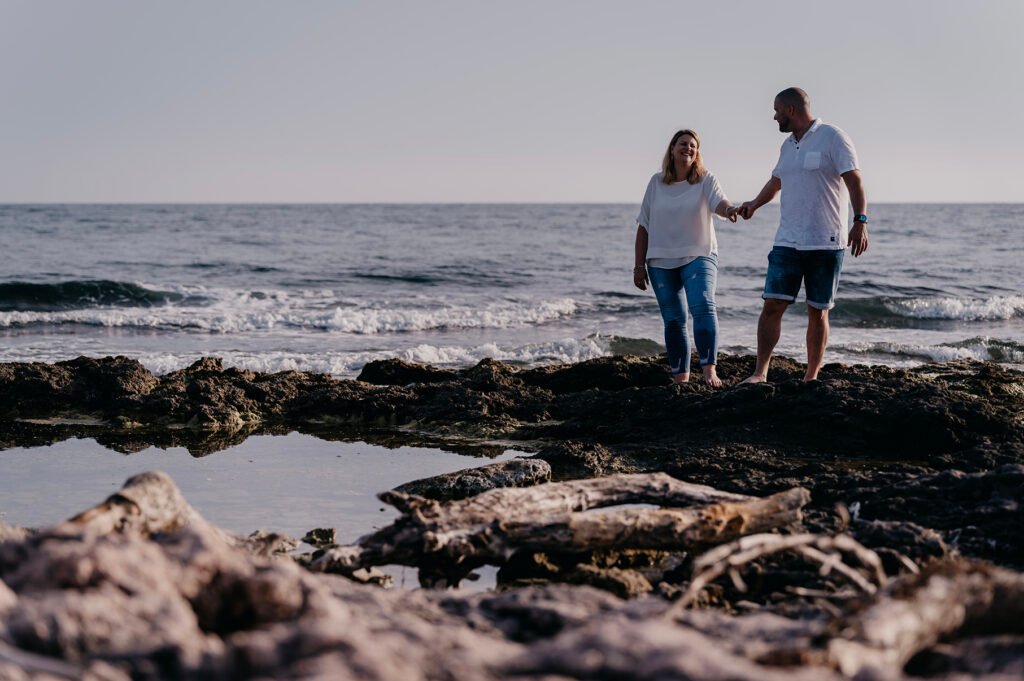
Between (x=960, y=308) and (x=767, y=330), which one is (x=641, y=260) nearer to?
(x=767, y=330)

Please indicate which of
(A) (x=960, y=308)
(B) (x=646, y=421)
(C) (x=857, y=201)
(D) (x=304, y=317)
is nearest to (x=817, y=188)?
(C) (x=857, y=201)

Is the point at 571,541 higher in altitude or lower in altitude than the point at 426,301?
higher

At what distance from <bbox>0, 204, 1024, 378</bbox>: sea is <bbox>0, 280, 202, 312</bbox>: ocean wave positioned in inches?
2.0

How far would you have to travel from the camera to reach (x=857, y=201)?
6426 millimetres

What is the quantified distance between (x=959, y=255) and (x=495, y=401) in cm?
2658

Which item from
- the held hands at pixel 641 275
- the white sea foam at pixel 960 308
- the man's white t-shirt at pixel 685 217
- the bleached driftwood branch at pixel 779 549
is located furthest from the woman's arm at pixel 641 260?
the white sea foam at pixel 960 308

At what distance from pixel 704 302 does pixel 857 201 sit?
120 centimetres

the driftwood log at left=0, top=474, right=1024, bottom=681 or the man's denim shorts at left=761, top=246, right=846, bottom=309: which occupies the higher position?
the man's denim shorts at left=761, top=246, right=846, bottom=309

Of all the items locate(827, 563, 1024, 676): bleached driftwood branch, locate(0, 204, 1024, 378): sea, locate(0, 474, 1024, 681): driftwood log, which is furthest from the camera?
locate(0, 204, 1024, 378): sea

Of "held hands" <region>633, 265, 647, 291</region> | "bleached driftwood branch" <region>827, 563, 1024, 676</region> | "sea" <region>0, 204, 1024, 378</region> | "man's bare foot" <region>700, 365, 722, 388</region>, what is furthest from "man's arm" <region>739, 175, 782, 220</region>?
"sea" <region>0, 204, 1024, 378</region>

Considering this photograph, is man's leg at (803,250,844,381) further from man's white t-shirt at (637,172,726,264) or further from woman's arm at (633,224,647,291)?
woman's arm at (633,224,647,291)

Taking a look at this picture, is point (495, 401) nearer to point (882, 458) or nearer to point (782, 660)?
point (882, 458)

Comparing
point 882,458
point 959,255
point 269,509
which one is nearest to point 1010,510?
point 882,458

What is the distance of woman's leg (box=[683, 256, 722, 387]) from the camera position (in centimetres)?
695
